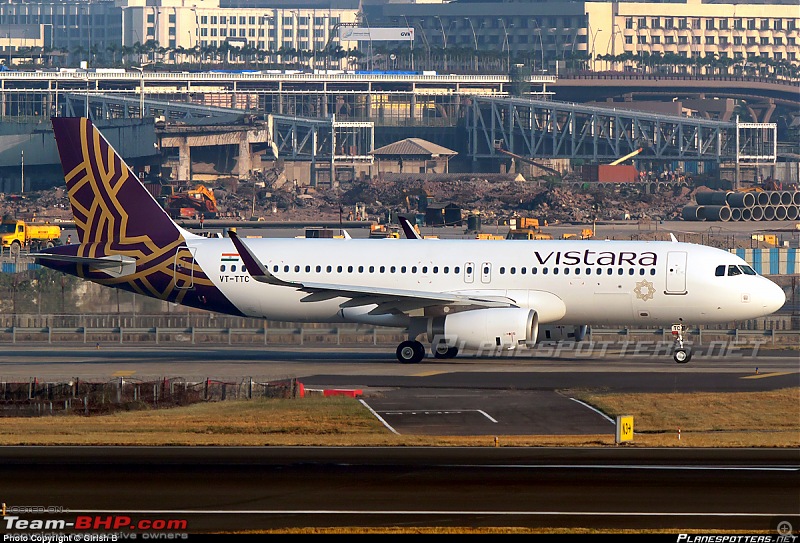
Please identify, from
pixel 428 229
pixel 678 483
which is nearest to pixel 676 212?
pixel 428 229

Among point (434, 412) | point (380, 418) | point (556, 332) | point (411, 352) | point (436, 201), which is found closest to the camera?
point (380, 418)

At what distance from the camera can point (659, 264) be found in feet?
167

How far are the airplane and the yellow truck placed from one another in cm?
5337

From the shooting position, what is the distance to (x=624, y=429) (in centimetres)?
3319

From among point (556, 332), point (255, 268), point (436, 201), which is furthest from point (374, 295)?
point (436, 201)

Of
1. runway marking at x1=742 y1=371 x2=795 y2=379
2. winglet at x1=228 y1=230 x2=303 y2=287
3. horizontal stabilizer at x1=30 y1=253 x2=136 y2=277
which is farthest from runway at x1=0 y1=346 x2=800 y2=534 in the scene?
horizontal stabilizer at x1=30 y1=253 x2=136 y2=277

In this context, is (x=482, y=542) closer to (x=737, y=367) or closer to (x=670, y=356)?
(x=737, y=367)

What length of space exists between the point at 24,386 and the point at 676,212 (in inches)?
4940

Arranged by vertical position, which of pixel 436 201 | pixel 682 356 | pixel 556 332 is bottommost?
pixel 682 356

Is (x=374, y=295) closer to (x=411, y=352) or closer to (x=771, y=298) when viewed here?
(x=411, y=352)

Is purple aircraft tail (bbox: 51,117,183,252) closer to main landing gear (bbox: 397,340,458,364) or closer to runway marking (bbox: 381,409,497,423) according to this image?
main landing gear (bbox: 397,340,458,364)

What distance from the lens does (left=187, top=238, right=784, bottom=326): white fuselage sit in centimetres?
5084

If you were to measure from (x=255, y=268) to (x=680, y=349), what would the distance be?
1657cm

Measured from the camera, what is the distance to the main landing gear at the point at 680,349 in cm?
5228
